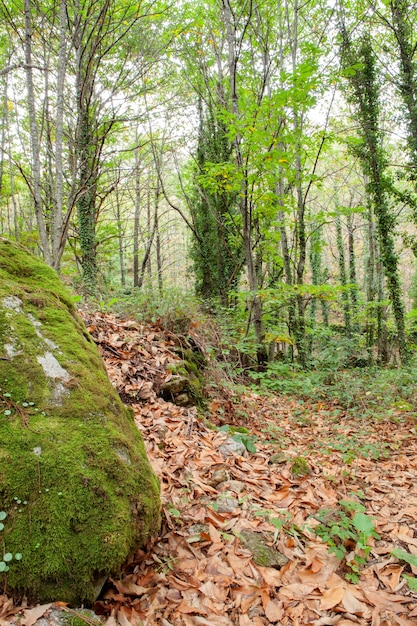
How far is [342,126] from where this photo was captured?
51.1 ft

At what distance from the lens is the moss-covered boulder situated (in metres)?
1.56

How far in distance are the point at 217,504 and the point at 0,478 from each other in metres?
1.72

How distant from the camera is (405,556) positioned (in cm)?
236

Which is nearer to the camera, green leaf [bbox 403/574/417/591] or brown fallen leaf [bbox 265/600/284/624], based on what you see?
brown fallen leaf [bbox 265/600/284/624]

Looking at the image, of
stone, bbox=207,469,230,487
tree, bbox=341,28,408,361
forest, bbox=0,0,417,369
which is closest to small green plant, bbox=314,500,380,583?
stone, bbox=207,469,230,487

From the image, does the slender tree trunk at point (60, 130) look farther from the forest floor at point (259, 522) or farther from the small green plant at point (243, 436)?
the small green plant at point (243, 436)

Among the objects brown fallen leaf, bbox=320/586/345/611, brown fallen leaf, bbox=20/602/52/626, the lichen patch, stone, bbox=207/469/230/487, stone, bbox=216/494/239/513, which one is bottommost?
brown fallen leaf, bbox=320/586/345/611

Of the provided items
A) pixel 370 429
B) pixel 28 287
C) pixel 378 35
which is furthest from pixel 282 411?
pixel 378 35

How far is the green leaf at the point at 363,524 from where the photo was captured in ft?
8.15

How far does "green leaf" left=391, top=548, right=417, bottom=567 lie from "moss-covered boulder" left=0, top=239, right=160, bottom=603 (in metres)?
1.71

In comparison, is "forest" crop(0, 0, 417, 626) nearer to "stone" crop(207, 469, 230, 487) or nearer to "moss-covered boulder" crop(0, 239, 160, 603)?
"stone" crop(207, 469, 230, 487)

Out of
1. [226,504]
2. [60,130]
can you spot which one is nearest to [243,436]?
[226,504]

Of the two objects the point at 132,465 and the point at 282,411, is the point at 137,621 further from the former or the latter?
the point at 282,411

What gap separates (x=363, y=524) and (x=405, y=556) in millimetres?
298
